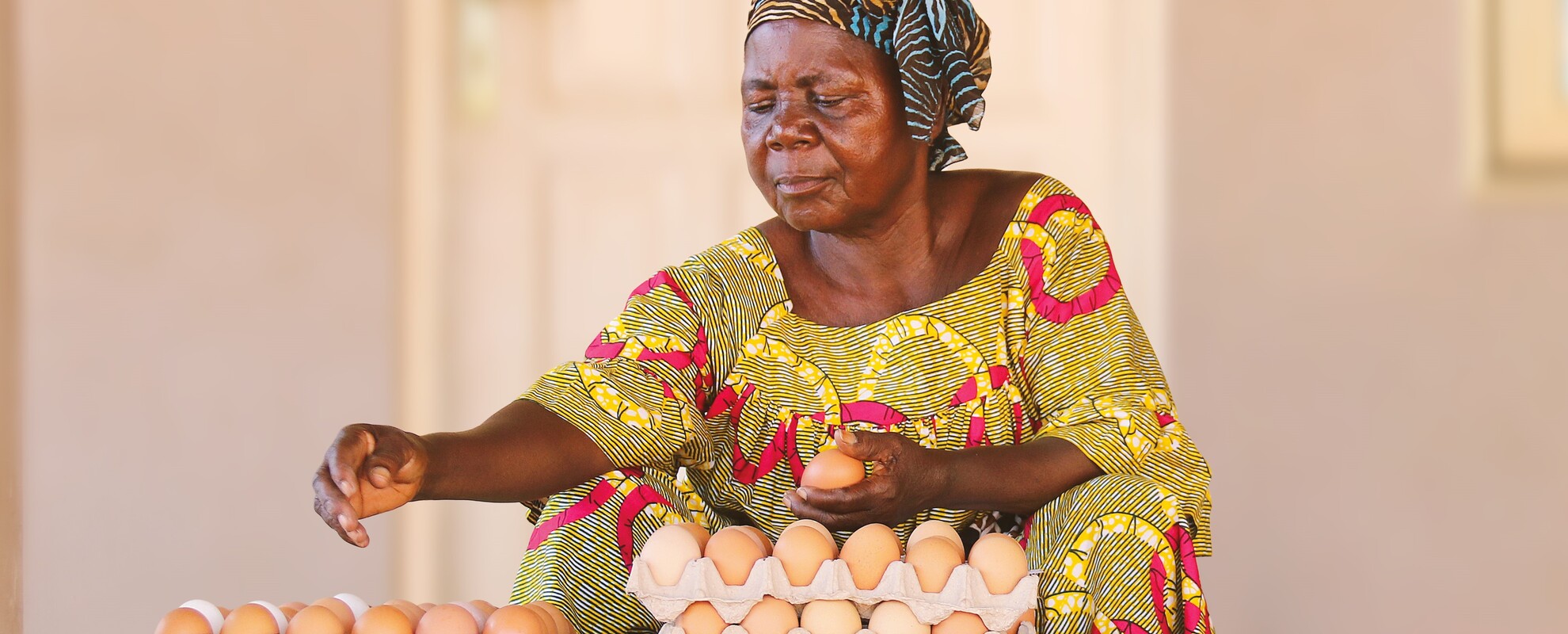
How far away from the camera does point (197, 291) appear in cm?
405

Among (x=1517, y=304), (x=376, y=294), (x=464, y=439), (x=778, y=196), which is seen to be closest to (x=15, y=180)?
(x=464, y=439)

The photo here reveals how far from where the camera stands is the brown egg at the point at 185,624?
5.37 feet

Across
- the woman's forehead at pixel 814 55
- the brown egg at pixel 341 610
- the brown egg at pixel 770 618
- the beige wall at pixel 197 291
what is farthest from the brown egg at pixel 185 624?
the beige wall at pixel 197 291

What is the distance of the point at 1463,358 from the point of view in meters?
3.46

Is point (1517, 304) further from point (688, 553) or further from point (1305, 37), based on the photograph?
Answer: point (688, 553)

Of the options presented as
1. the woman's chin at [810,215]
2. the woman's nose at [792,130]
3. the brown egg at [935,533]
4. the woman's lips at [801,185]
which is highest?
the woman's nose at [792,130]

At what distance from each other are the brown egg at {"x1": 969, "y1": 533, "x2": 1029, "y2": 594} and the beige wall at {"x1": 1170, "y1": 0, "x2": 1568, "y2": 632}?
6.68ft

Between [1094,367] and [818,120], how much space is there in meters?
0.51

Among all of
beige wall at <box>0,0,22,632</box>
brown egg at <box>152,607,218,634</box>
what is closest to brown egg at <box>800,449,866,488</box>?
brown egg at <box>152,607,218,634</box>

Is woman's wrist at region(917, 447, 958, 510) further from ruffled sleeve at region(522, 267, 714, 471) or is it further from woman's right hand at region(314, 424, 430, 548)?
woman's right hand at region(314, 424, 430, 548)

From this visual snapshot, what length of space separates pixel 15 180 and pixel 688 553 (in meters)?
1.06

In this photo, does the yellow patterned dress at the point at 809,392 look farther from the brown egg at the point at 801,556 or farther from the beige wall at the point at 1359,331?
the beige wall at the point at 1359,331

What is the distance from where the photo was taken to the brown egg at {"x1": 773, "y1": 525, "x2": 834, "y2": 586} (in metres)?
1.73

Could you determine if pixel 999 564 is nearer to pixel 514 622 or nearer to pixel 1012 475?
pixel 1012 475
